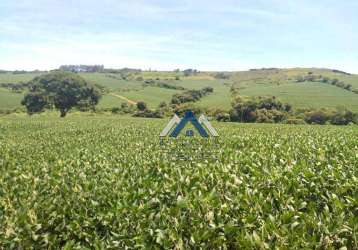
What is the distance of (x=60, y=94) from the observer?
8756 cm

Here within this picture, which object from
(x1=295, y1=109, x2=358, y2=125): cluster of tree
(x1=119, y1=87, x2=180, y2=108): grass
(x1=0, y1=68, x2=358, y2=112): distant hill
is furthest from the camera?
(x1=119, y1=87, x2=180, y2=108): grass

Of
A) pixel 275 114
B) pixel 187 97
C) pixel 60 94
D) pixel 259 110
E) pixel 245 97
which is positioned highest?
pixel 245 97

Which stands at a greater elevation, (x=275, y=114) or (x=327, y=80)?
(x=327, y=80)

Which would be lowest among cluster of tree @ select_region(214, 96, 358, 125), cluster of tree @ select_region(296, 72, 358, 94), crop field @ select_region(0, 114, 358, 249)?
cluster of tree @ select_region(214, 96, 358, 125)

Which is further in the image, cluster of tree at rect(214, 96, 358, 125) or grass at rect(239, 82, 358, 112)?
grass at rect(239, 82, 358, 112)

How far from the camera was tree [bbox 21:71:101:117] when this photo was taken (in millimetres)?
86625

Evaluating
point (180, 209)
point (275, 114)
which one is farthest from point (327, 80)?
point (180, 209)

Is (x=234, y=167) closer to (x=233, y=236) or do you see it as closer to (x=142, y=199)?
(x=142, y=199)

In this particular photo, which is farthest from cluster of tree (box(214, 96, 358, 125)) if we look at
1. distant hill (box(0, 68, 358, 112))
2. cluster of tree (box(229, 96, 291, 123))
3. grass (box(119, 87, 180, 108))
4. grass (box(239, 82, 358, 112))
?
grass (box(119, 87, 180, 108))

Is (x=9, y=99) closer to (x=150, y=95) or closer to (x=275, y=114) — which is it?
(x=150, y=95)

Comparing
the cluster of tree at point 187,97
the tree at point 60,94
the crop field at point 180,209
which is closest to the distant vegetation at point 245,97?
the cluster of tree at point 187,97

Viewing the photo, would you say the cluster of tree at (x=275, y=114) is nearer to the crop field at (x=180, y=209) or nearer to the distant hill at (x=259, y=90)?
the distant hill at (x=259, y=90)

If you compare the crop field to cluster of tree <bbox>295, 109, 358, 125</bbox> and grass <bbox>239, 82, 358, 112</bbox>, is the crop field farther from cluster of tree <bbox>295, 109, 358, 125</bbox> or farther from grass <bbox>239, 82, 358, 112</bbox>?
grass <bbox>239, 82, 358, 112</bbox>

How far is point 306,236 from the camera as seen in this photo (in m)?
6.70
